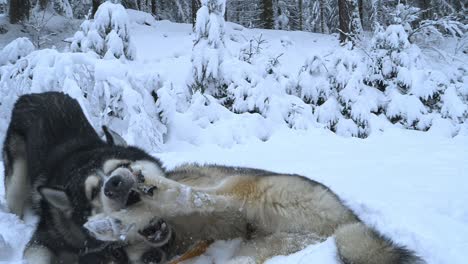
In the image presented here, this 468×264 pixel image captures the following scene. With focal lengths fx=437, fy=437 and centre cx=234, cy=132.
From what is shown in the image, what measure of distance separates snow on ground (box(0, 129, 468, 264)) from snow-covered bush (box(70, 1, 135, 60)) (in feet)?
15.8

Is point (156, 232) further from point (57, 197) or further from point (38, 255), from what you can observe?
point (38, 255)

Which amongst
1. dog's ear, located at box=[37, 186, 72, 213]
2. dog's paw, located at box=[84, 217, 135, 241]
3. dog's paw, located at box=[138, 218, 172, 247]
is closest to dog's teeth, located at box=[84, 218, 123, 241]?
dog's paw, located at box=[84, 217, 135, 241]

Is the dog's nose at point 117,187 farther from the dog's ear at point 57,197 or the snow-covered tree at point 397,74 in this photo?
the snow-covered tree at point 397,74

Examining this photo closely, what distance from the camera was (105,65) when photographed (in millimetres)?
8117

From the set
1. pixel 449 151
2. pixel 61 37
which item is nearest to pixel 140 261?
pixel 449 151

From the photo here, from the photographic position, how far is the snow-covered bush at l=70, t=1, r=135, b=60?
397 inches

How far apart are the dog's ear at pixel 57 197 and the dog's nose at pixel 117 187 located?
0.67 meters

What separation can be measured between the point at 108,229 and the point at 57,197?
2.89 feet

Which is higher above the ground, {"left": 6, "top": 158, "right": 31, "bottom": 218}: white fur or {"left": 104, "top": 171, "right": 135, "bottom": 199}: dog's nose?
{"left": 104, "top": 171, "right": 135, "bottom": 199}: dog's nose

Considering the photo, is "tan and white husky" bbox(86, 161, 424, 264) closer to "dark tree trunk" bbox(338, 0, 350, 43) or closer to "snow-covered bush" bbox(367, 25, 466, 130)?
"snow-covered bush" bbox(367, 25, 466, 130)

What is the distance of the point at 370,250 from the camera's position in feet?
7.53

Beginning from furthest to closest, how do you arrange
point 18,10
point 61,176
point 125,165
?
1. point 18,10
2. point 61,176
3. point 125,165

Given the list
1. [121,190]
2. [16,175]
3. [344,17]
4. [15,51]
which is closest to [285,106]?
[15,51]

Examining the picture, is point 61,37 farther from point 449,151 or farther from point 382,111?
point 449,151
